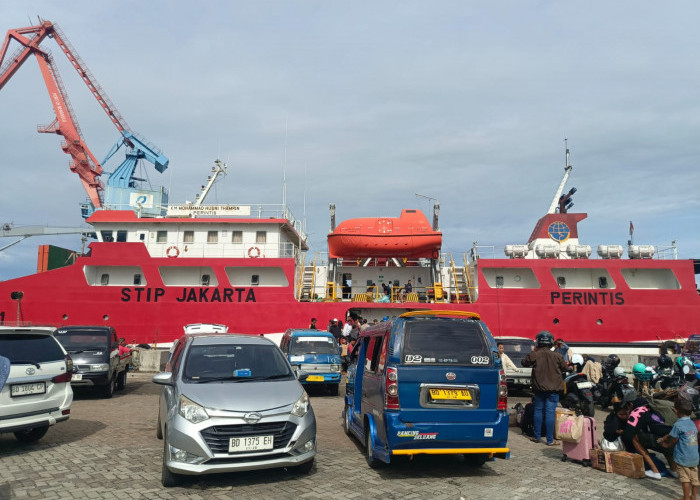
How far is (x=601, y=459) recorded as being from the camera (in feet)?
19.0

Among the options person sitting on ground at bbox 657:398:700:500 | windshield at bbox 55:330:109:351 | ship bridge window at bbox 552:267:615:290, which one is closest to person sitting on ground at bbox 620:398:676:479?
person sitting on ground at bbox 657:398:700:500

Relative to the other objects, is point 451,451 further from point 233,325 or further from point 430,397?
point 233,325

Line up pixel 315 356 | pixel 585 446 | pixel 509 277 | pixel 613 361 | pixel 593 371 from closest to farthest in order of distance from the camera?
pixel 585 446 → pixel 613 361 → pixel 593 371 → pixel 315 356 → pixel 509 277

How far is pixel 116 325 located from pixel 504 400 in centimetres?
1813

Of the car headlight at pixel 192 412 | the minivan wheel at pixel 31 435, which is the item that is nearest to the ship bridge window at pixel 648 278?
the car headlight at pixel 192 412

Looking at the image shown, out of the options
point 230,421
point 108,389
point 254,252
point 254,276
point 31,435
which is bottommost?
point 108,389

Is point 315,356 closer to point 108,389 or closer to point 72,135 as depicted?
point 108,389

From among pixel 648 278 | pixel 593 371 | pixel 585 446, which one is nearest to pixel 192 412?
pixel 585 446

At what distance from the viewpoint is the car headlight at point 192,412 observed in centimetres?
475

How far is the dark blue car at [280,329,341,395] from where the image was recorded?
12023mm

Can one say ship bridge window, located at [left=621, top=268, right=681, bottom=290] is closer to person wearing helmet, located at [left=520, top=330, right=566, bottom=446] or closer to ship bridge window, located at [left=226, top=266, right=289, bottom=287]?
ship bridge window, located at [left=226, top=266, right=289, bottom=287]

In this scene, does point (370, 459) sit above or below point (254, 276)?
below

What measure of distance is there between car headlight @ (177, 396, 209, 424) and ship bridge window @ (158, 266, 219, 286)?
53.5 ft

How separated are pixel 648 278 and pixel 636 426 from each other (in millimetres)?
17109
